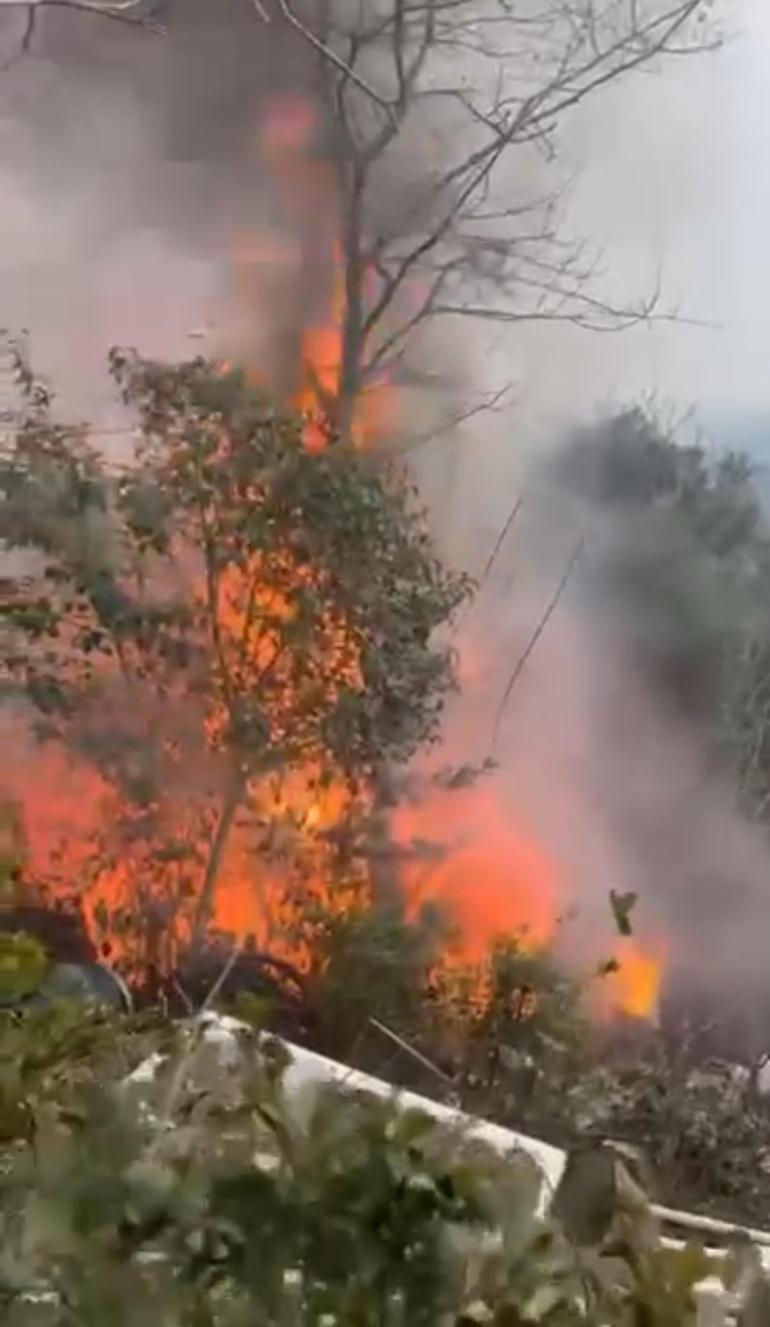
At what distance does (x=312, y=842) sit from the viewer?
135cm

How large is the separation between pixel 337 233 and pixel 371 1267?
3.13 feet

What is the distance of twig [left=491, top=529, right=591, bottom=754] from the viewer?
4.42ft

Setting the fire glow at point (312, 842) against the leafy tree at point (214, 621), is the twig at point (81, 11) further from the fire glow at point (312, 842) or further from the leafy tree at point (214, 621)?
the leafy tree at point (214, 621)

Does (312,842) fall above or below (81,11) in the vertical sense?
below

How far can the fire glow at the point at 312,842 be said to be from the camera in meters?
1.34

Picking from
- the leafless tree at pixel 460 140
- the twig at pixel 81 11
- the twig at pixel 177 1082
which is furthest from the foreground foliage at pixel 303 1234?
the twig at pixel 81 11

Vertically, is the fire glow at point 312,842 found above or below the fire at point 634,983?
above

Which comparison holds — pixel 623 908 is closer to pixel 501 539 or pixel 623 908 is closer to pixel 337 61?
pixel 501 539

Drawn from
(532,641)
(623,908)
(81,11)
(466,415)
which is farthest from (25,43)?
(623,908)

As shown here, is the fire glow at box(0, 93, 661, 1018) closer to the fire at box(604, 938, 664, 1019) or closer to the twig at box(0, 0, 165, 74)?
the fire at box(604, 938, 664, 1019)

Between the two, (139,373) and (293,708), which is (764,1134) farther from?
(139,373)

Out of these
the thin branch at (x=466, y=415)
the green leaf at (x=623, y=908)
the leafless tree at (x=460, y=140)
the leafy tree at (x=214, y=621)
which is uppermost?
the leafless tree at (x=460, y=140)

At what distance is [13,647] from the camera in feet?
4.44

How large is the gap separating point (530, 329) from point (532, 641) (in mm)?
230
